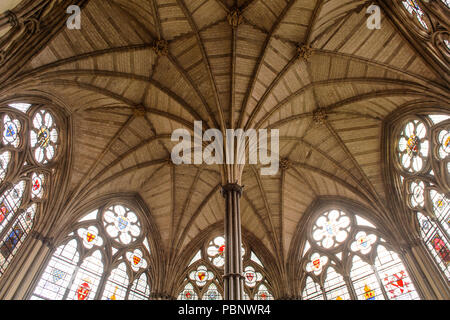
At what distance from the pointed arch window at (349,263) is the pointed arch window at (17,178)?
1199 cm

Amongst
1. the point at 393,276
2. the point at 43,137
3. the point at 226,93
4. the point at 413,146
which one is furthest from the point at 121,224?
the point at 413,146

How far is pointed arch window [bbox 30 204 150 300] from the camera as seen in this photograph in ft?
46.8

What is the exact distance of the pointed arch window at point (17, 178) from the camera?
12.5 meters

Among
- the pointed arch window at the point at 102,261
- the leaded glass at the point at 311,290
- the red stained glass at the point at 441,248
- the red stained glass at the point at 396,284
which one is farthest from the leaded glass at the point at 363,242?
the pointed arch window at the point at 102,261

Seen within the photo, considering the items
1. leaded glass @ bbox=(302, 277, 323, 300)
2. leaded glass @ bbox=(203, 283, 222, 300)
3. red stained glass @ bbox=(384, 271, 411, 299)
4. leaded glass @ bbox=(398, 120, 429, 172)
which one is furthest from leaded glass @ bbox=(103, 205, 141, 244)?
leaded glass @ bbox=(398, 120, 429, 172)

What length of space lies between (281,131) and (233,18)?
5.61 metres

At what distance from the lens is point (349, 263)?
16.6 meters

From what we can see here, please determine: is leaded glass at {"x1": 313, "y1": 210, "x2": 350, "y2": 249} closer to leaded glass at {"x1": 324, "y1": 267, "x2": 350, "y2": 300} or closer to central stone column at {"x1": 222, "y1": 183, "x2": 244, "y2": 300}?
leaded glass at {"x1": 324, "y1": 267, "x2": 350, "y2": 300}

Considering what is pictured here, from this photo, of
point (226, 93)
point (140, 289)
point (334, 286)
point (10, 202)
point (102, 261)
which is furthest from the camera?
point (140, 289)

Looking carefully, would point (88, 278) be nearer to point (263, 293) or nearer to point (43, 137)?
point (43, 137)

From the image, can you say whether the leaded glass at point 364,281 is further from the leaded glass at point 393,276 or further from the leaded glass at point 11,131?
the leaded glass at point 11,131

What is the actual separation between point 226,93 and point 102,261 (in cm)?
902

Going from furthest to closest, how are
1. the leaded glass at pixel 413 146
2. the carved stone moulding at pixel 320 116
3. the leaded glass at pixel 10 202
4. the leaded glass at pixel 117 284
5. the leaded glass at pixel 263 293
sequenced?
1. the leaded glass at pixel 263 293
2. the carved stone moulding at pixel 320 116
3. the leaded glass at pixel 117 284
4. the leaded glass at pixel 413 146
5. the leaded glass at pixel 10 202

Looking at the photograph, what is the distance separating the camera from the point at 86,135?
53.8ft
